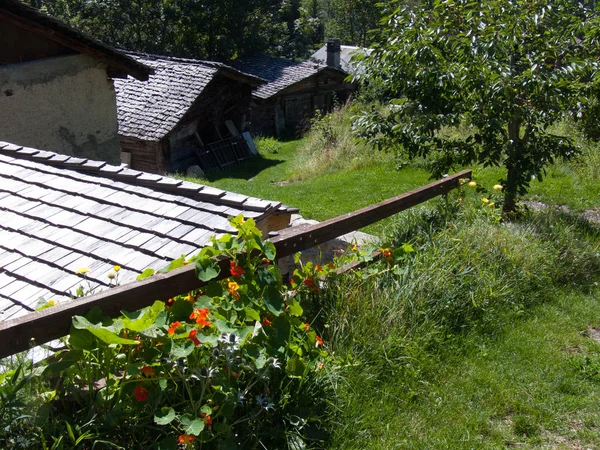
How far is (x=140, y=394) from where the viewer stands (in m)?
2.64

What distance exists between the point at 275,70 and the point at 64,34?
1988 centimetres

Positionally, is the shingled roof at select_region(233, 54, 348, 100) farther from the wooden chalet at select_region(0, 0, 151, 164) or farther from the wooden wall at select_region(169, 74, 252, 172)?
the wooden chalet at select_region(0, 0, 151, 164)

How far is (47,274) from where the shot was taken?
3953 millimetres

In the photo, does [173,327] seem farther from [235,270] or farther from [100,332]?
[235,270]

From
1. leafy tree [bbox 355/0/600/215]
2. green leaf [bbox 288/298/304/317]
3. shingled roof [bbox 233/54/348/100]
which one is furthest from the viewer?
shingled roof [bbox 233/54/348/100]

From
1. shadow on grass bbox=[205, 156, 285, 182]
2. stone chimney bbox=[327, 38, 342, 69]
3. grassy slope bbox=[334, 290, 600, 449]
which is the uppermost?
stone chimney bbox=[327, 38, 342, 69]

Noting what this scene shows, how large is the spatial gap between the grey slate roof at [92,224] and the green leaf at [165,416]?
49.1 inches

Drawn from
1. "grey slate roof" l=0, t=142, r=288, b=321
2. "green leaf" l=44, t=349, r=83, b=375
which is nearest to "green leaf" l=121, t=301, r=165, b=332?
"green leaf" l=44, t=349, r=83, b=375

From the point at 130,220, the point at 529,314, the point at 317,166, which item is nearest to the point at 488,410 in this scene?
the point at 529,314

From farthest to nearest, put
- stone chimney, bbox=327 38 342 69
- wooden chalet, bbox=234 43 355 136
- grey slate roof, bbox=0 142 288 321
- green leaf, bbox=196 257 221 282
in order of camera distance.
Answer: stone chimney, bbox=327 38 342 69, wooden chalet, bbox=234 43 355 136, grey slate roof, bbox=0 142 288 321, green leaf, bbox=196 257 221 282

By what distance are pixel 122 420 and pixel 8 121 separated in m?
9.24

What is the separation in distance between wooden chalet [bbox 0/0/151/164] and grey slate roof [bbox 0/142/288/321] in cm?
549

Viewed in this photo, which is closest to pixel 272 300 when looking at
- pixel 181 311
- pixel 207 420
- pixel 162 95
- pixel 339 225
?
pixel 181 311

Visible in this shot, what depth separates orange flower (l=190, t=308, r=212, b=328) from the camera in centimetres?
287
